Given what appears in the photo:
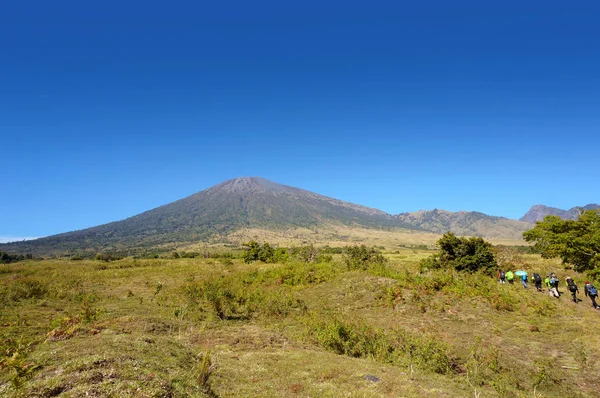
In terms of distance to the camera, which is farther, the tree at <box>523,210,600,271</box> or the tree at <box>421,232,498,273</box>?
the tree at <box>421,232,498,273</box>

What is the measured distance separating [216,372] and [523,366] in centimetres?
995

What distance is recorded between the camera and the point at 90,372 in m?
5.75

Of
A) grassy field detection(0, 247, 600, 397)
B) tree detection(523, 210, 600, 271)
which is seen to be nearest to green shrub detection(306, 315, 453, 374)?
grassy field detection(0, 247, 600, 397)

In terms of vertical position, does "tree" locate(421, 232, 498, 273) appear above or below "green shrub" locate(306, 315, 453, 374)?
above

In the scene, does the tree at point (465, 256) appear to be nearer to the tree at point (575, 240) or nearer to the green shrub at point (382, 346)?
the tree at point (575, 240)

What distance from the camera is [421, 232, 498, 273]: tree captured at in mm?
29797

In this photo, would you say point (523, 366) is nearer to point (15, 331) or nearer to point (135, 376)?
point (135, 376)

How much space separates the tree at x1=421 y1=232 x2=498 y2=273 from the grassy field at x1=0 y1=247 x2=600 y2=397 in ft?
37.6

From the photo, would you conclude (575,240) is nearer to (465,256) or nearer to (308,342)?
(465,256)

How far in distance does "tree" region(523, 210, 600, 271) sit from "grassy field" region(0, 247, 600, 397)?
13909 mm

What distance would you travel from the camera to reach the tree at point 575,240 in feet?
84.9

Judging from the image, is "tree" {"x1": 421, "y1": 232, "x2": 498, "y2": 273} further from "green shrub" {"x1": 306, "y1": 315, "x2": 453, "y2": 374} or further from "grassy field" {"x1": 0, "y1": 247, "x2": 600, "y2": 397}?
"green shrub" {"x1": 306, "y1": 315, "x2": 453, "y2": 374}

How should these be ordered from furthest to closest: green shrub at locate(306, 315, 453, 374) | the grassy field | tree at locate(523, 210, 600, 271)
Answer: tree at locate(523, 210, 600, 271), green shrub at locate(306, 315, 453, 374), the grassy field

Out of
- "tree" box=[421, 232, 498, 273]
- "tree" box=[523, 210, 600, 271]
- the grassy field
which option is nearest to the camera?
the grassy field
